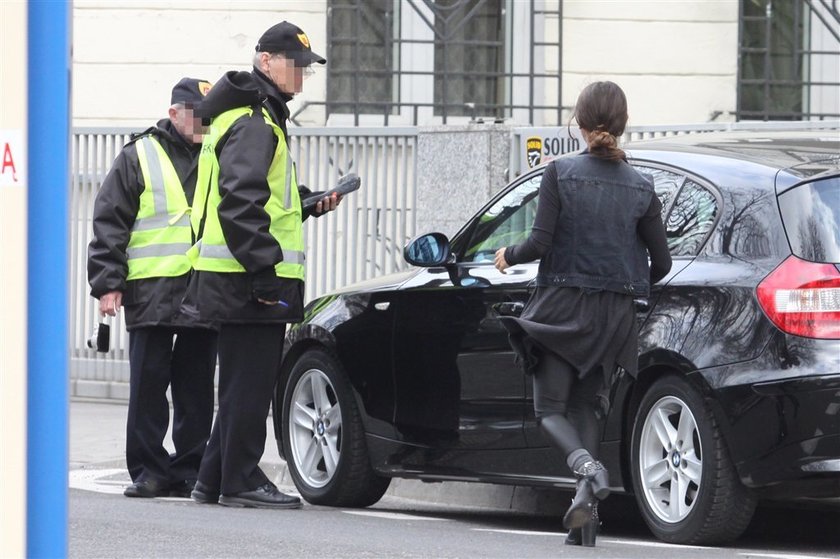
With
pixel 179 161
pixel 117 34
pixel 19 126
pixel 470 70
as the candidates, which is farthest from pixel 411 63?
pixel 19 126

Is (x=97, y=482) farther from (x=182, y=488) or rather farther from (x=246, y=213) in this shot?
(x=246, y=213)

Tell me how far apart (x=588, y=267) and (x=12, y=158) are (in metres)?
3.86

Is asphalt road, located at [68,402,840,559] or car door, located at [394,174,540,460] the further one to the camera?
car door, located at [394,174,540,460]

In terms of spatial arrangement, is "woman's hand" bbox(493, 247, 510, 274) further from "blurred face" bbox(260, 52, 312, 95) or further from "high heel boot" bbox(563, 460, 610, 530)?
"blurred face" bbox(260, 52, 312, 95)

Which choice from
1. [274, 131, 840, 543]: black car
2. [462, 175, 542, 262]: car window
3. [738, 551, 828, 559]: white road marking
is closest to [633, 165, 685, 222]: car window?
[274, 131, 840, 543]: black car

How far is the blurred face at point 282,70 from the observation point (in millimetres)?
7348

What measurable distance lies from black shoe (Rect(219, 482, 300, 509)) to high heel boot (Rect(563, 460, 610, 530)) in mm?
1861

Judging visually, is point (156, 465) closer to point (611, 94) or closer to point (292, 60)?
point (292, 60)

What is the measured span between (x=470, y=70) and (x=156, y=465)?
8763 millimetres

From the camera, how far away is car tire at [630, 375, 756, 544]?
5977 mm

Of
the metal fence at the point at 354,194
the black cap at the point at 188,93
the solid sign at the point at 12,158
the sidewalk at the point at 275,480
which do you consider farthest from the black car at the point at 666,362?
the metal fence at the point at 354,194

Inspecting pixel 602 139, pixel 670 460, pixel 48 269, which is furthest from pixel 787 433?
pixel 48 269

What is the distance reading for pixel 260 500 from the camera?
7457 mm

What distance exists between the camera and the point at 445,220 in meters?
12.0
